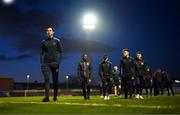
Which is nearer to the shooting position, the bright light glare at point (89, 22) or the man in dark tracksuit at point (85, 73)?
the man in dark tracksuit at point (85, 73)

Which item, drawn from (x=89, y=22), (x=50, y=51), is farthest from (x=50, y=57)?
(x=89, y=22)

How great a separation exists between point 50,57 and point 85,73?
17.0ft

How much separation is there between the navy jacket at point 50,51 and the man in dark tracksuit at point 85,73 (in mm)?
4949

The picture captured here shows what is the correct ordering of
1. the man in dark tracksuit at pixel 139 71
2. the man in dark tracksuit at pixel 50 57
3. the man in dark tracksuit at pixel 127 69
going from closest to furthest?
the man in dark tracksuit at pixel 50 57 → the man in dark tracksuit at pixel 127 69 → the man in dark tracksuit at pixel 139 71

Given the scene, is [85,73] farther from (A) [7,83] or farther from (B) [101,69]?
(A) [7,83]

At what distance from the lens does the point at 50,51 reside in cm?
1619

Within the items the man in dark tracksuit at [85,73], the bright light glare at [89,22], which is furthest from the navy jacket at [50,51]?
the bright light glare at [89,22]

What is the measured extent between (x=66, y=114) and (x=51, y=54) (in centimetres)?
556

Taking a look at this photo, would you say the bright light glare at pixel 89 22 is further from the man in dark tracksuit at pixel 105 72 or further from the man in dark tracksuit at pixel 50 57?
the man in dark tracksuit at pixel 50 57

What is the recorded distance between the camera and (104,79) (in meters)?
21.1

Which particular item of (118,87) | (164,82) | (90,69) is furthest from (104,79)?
(164,82)

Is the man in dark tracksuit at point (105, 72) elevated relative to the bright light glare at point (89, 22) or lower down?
lower down

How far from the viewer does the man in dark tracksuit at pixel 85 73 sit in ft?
69.3

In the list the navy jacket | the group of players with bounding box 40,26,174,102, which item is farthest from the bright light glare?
the navy jacket
